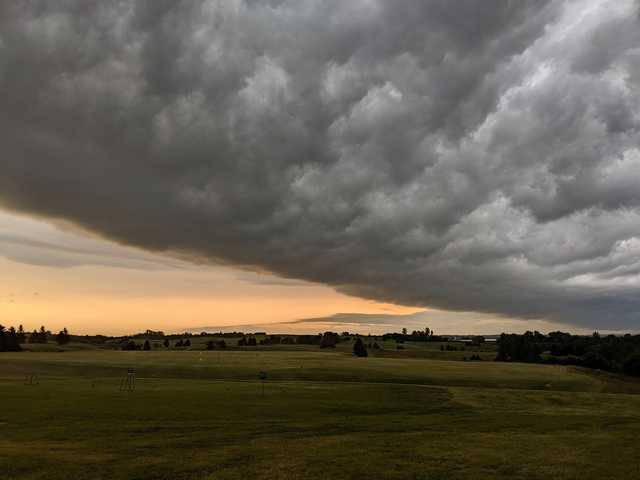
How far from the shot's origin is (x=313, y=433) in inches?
1860

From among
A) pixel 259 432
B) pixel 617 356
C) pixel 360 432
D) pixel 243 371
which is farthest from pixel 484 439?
pixel 617 356

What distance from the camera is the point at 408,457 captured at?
36.8 m

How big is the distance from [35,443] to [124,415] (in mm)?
15144

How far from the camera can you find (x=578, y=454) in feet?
128

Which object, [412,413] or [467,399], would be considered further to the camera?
[467,399]

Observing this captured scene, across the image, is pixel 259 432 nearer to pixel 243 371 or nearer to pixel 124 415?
pixel 124 415

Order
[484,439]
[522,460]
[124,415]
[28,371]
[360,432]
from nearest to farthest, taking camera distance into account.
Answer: [522,460] < [484,439] < [360,432] < [124,415] < [28,371]

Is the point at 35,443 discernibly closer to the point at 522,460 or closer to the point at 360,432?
the point at 360,432

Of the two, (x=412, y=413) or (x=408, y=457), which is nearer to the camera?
(x=408, y=457)

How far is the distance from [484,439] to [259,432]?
18940 mm

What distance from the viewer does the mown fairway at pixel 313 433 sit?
33.3 metres

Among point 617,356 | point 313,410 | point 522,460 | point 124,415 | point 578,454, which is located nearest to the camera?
point 522,460

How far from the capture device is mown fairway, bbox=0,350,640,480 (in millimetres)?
33281

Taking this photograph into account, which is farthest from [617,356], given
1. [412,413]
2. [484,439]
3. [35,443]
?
[35,443]
